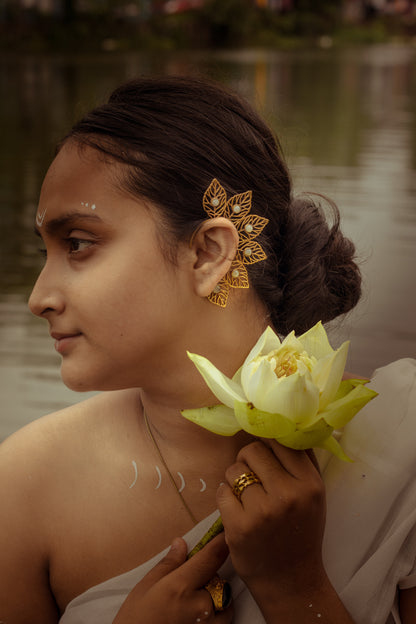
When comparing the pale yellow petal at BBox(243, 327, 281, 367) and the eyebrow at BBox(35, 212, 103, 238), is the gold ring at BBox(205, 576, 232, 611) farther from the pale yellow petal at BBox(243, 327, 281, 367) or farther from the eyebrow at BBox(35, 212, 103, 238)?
the eyebrow at BBox(35, 212, 103, 238)

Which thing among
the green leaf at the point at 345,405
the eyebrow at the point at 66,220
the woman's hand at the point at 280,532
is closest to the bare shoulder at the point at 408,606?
the woman's hand at the point at 280,532

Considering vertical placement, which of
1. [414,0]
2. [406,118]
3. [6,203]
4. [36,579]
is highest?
[36,579]

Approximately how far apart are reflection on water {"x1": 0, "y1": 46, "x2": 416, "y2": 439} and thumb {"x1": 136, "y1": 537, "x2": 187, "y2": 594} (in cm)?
60

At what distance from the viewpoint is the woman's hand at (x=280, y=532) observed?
1.12m

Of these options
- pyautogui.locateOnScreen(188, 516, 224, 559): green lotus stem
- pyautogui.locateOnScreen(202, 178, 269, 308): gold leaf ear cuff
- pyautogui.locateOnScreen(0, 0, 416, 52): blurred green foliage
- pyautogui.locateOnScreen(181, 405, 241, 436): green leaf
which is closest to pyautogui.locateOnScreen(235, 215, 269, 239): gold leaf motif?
pyautogui.locateOnScreen(202, 178, 269, 308): gold leaf ear cuff

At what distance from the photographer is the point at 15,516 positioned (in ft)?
4.53

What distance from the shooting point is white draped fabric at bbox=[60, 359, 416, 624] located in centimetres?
126

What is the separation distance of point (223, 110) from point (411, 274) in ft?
9.52

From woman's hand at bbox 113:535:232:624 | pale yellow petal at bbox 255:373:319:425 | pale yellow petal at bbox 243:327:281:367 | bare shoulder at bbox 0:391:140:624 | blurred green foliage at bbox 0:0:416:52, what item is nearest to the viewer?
pale yellow petal at bbox 255:373:319:425

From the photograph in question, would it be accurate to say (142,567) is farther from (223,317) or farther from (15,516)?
(223,317)

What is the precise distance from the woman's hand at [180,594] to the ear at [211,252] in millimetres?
402

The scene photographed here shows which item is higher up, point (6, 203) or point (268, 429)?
point (268, 429)

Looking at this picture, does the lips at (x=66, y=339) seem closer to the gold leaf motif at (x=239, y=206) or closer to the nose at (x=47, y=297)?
the nose at (x=47, y=297)

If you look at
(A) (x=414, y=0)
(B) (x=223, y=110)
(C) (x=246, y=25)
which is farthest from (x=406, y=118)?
(A) (x=414, y=0)
